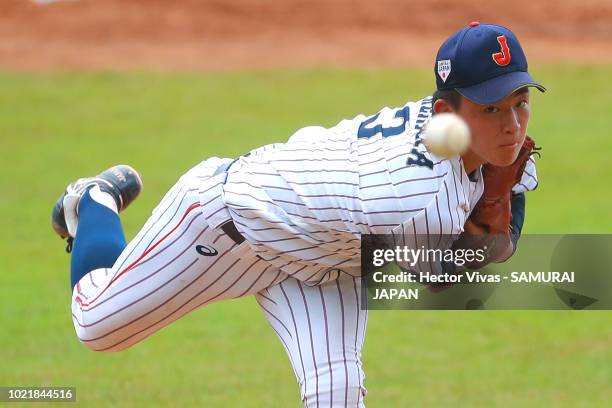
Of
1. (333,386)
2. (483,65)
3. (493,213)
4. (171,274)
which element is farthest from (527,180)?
(171,274)

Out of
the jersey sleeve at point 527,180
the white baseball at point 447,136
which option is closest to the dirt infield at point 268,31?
the jersey sleeve at point 527,180

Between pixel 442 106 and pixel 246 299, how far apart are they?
16.7ft

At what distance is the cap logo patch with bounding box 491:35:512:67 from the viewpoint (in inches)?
159

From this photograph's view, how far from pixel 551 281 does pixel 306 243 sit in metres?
1.82

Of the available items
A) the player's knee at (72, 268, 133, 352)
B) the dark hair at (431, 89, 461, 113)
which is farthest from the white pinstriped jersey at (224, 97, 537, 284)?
the player's knee at (72, 268, 133, 352)

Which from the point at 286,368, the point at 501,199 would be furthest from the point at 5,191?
the point at 501,199

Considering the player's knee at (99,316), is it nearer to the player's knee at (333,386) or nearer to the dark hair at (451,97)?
the player's knee at (333,386)

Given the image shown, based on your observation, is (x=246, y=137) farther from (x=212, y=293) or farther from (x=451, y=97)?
(x=451, y=97)

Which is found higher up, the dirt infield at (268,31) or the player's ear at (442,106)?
the dirt infield at (268,31)

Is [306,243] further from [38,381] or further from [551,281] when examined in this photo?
[38,381]

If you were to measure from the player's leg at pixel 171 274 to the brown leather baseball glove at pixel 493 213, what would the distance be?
76 centimetres

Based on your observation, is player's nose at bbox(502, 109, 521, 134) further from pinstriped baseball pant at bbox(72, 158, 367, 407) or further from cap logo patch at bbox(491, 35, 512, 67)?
pinstriped baseball pant at bbox(72, 158, 367, 407)

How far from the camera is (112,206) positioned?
5297 millimetres

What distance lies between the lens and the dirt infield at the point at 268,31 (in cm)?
1792
